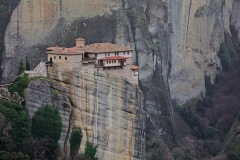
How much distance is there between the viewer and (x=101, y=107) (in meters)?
69.7

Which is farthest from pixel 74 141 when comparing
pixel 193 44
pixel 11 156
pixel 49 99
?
pixel 193 44


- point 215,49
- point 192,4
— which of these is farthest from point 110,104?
point 215,49

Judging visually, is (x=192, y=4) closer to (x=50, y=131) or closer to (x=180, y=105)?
(x=180, y=105)

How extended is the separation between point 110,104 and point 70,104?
3168 millimetres

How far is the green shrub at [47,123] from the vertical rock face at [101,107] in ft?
1.60

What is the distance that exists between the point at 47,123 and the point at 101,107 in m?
4.71

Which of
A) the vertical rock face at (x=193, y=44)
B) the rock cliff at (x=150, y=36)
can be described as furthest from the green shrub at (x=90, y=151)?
the vertical rock face at (x=193, y=44)

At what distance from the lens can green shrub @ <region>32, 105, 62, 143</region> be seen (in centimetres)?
6644

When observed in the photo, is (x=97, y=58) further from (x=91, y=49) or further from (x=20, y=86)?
(x=20, y=86)

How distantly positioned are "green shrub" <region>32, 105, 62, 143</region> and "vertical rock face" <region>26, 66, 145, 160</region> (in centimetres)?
49

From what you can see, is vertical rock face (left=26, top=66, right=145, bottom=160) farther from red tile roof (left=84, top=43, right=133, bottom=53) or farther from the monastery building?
red tile roof (left=84, top=43, right=133, bottom=53)

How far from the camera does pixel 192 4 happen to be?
113 m

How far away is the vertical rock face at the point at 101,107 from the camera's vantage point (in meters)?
67.9

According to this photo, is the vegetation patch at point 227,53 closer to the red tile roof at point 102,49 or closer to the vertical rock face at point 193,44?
the vertical rock face at point 193,44
